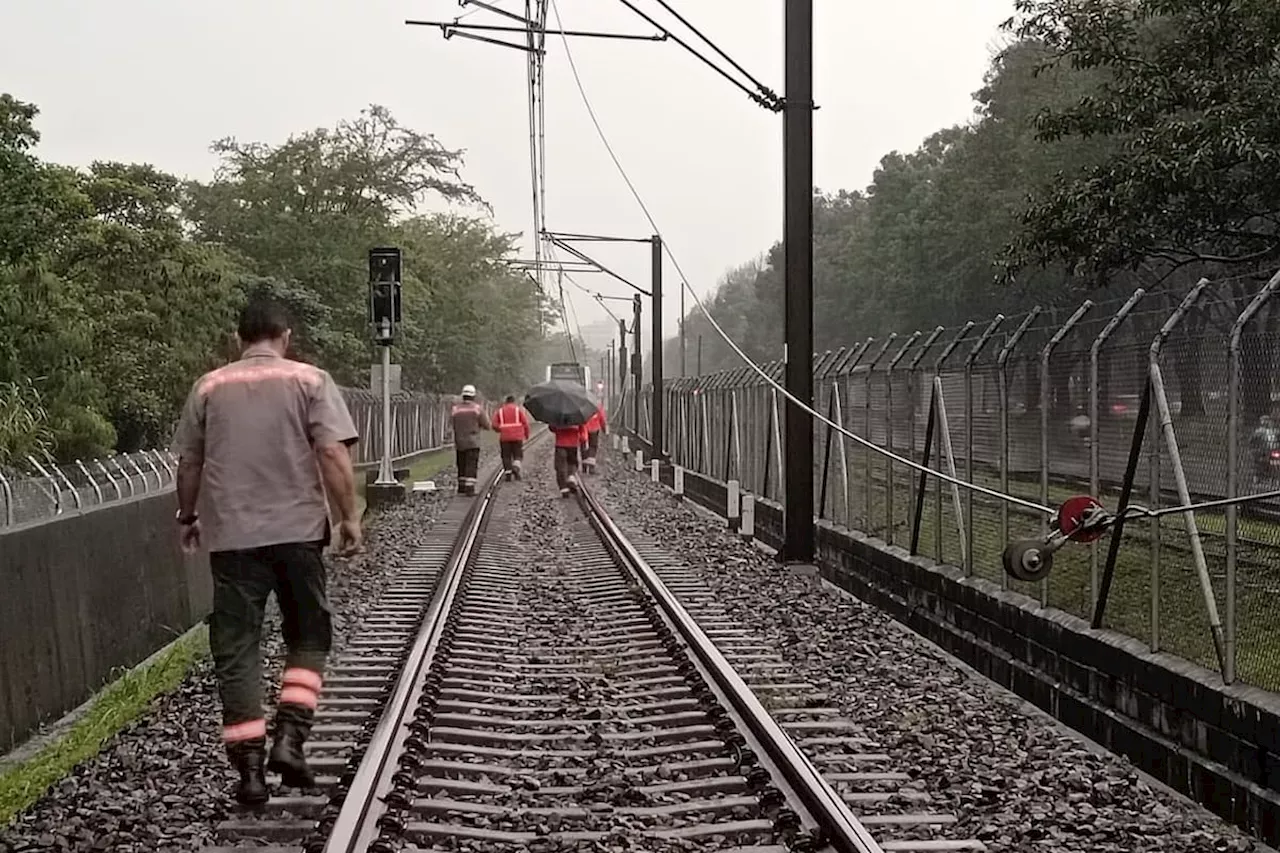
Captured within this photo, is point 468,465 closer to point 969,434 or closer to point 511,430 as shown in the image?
point 511,430

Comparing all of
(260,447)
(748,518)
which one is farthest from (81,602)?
(748,518)

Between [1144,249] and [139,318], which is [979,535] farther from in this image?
[139,318]

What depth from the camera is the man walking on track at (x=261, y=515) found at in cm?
577

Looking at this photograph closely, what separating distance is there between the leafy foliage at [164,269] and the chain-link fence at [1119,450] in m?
4.58

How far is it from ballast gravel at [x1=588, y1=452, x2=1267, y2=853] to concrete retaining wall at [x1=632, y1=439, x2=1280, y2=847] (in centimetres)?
13

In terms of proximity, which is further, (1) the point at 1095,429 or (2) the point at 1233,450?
(1) the point at 1095,429

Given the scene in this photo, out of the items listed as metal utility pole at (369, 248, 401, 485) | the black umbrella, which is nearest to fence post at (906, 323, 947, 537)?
the black umbrella

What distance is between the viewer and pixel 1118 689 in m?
7.53

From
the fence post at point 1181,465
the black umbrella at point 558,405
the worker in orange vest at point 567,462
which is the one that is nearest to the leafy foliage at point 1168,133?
the fence post at point 1181,465

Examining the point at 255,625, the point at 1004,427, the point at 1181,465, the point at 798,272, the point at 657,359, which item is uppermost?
the point at 798,272

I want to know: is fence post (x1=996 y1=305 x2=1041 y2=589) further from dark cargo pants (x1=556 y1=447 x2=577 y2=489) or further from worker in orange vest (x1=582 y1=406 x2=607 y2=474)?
worker in orange vest (x1=582 y1=406 x2=607 y2=474)

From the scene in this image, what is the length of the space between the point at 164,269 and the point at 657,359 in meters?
12.9

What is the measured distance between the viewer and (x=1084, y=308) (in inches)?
348

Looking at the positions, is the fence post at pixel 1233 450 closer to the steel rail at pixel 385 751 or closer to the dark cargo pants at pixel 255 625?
the steel rail at pixel 385 751
